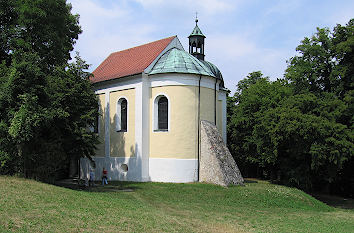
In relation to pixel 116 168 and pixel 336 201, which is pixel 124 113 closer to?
pixel 116 168

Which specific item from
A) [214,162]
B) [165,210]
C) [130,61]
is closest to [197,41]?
[130,61]

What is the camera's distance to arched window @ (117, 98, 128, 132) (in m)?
26.8

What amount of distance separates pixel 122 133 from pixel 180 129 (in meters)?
4.82

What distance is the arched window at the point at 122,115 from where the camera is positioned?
26.8m

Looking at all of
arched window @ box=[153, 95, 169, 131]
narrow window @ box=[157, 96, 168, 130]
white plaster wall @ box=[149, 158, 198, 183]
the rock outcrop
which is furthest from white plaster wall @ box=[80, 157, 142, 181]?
the rock outcrop

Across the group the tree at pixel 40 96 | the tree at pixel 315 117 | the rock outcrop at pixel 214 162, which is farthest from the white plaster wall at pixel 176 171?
the tree at pixel 315 117

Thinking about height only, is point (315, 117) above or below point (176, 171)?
above

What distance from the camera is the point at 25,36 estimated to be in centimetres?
2106

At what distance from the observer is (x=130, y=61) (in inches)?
1121

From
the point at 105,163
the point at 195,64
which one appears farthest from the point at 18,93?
the point at 195,64

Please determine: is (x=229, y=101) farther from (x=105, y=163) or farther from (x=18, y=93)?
(x=18, y=93)

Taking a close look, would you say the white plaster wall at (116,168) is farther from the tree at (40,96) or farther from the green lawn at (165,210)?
the tree at (40,96)

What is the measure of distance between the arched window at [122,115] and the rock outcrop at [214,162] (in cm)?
610

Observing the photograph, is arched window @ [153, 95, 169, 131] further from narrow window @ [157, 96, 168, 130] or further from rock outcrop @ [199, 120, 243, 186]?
rock outcrop @ [199, 120, 243, 186]
